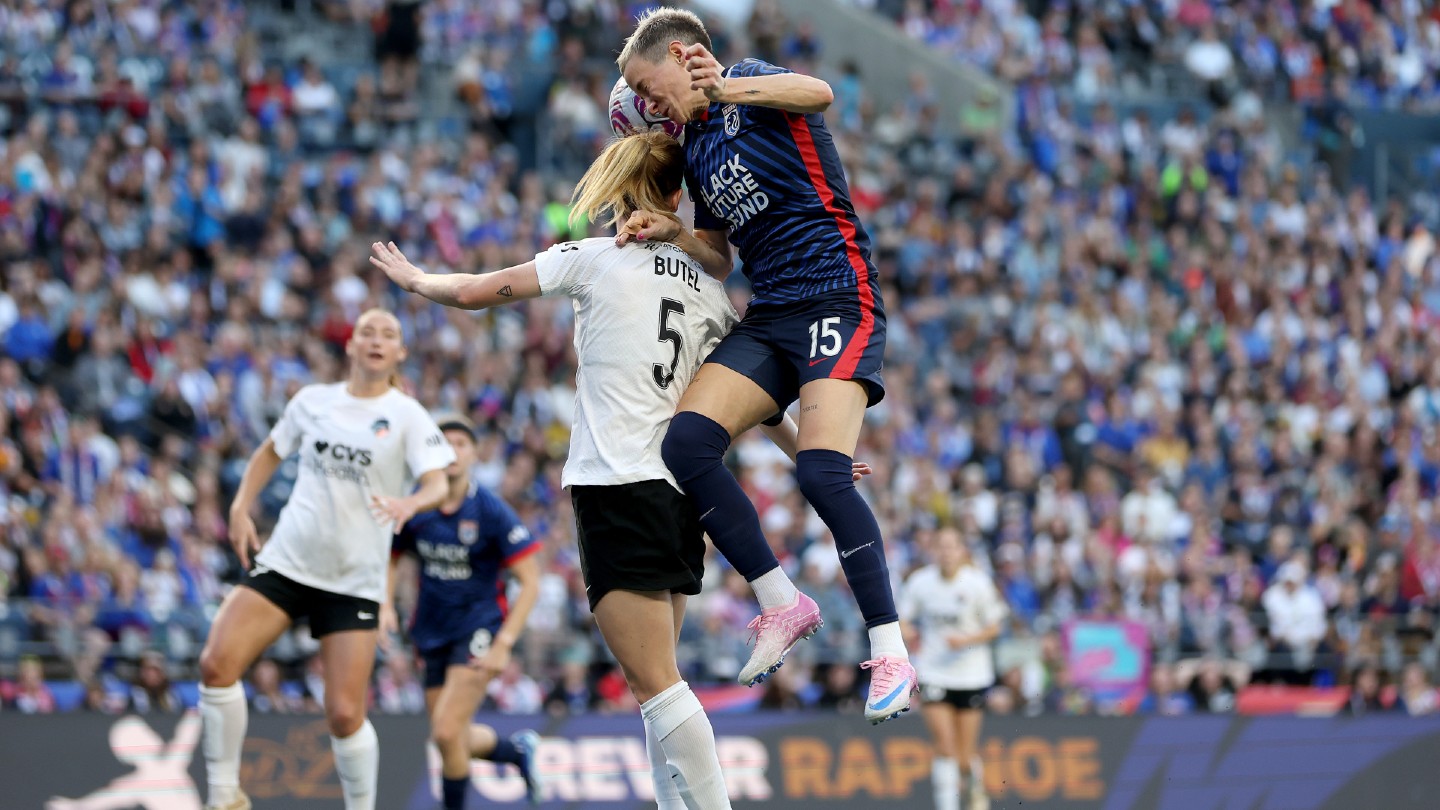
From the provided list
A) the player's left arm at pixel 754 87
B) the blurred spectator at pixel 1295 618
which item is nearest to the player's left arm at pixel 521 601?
the player's left arm at pixel 754 87

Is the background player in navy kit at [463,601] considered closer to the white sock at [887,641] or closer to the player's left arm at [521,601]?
the player's left arm at [521,601]

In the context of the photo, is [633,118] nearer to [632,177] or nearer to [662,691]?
[632,177]

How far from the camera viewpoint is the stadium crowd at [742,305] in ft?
48.3

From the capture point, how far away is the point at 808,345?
6.42m

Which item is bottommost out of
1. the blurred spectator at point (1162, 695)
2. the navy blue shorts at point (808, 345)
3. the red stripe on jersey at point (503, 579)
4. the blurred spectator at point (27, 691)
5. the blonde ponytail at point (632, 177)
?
the blurred spectator at point (1162, 695)

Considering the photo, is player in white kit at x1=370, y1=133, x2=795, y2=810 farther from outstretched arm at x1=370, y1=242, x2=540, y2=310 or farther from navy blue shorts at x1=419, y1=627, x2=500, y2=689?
navy blue shorts at x1=419, y1=627, x2=500, y2=689

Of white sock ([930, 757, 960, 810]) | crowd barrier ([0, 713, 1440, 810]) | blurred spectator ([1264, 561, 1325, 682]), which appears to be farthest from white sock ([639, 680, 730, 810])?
blurred spectator ([1264, 561, 1325, 682])

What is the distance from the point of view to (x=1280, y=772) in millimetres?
13117

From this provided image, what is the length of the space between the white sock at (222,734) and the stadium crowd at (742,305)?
4.91 metres

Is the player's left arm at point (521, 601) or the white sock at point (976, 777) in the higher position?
the player's left arm at point (521, 601)

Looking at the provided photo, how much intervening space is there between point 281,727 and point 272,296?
20.5ft

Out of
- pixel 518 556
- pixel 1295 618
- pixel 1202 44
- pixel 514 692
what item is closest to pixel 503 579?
pixel 518 556

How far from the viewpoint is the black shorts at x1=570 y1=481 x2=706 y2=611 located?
6234mm

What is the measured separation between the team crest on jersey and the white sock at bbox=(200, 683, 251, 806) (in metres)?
2.13
